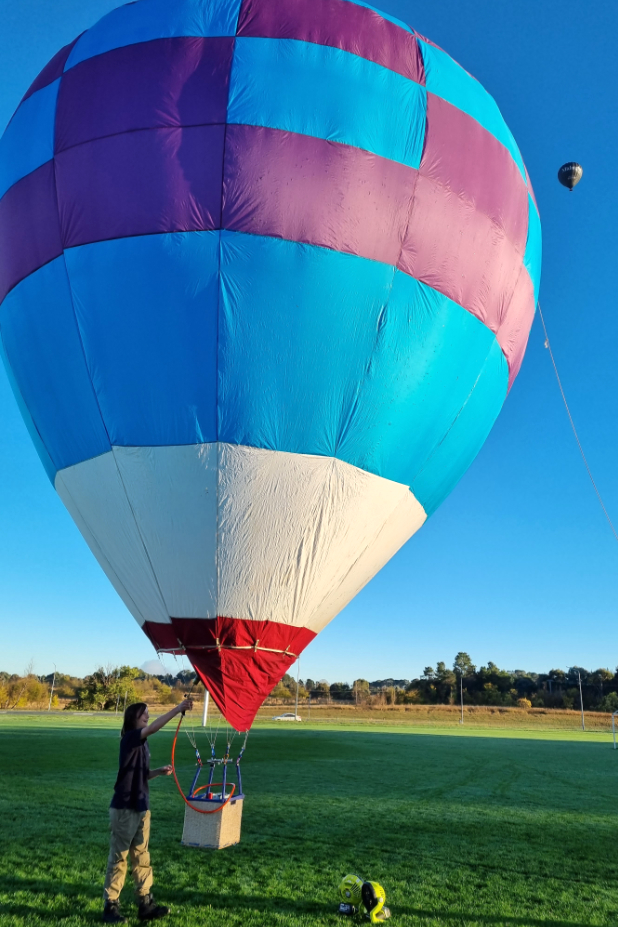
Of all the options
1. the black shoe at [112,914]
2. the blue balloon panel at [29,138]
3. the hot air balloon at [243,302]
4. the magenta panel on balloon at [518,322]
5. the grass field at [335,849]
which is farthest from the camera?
the magenta panel on balloon at [518,322]

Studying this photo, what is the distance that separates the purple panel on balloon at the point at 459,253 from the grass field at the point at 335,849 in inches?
215

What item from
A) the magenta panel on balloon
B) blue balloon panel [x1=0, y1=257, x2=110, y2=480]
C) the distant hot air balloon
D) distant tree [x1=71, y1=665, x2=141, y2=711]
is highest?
Result: the distant hot air balloon

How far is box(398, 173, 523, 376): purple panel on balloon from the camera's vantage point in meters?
6.82

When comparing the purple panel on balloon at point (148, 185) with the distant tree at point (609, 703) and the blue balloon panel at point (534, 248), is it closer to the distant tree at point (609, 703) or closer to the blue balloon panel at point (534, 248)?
the blue balloon panel at point (534, 248)

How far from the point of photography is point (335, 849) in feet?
20.8

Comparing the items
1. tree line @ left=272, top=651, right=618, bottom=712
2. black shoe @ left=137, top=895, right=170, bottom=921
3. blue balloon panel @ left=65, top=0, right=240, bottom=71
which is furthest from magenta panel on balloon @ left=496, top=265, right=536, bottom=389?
tree line @ left=272, top=651, right=618, bottom=712

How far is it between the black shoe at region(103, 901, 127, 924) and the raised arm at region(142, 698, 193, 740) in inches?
39.3

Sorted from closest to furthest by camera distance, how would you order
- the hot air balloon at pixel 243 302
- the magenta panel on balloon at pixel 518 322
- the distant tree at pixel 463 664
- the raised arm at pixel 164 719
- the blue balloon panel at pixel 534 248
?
the raised arm at pixel 164 719
the hot air balloon at pixel 243 302
the magenta panel on balloon at pixel 518 322
the blue balloon panel at pixel 534 248
the distant tree at pixel 463 664

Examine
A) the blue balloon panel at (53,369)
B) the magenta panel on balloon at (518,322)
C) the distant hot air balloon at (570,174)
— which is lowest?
the blue balloon panel at (53,369)

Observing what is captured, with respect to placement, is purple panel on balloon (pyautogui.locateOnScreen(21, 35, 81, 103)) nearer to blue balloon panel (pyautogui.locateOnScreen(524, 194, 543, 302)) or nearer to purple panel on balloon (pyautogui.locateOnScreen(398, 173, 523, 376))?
purple panel on balloon (pyautogui.locateOnScreen(398, 173, 523, 376))

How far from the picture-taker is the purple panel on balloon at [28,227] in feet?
22.8

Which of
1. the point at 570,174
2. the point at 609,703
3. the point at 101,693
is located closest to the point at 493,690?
the point at 609,703

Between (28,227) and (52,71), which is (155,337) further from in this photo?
(52,71)

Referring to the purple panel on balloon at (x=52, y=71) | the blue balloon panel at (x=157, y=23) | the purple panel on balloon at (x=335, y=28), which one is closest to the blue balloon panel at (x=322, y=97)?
the purple panel on balloon at (x=335, y=28)
